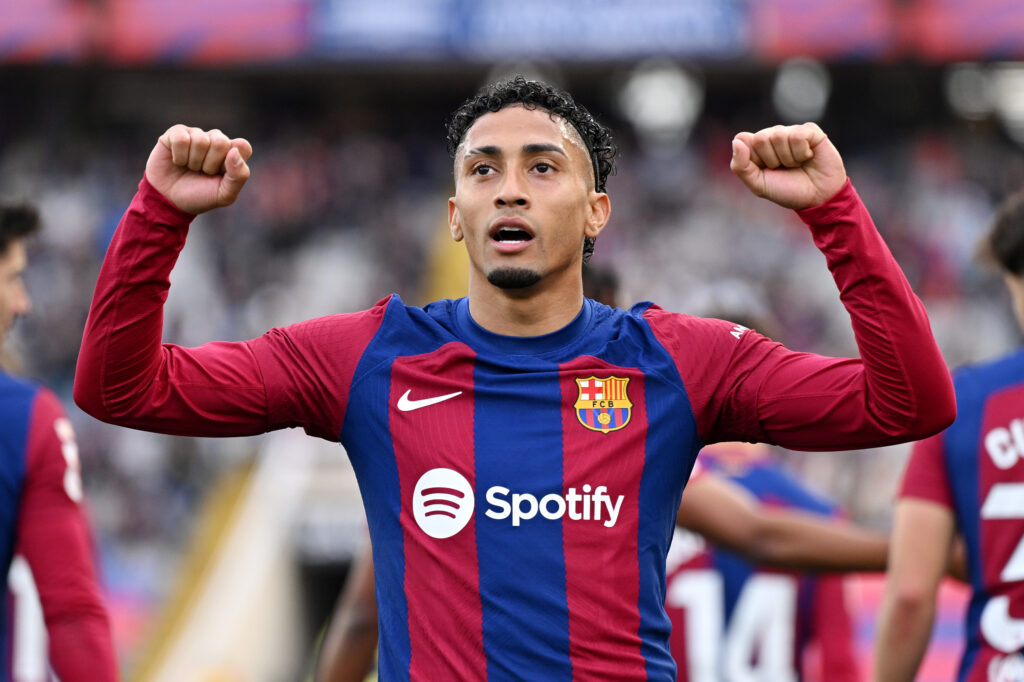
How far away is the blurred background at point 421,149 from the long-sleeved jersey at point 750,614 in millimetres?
7770

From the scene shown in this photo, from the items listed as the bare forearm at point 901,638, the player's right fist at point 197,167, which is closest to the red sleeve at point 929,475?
the bare forearm at point 901,638

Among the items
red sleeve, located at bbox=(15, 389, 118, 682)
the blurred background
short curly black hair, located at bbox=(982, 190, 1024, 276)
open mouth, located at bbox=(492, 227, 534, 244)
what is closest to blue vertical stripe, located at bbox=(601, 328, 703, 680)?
open mouth, located at bbox=(492, 227, 534, 244)

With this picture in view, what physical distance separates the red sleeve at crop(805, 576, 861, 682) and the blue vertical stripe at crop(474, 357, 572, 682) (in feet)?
6.95

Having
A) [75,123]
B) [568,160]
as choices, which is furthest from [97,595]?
[75,123]

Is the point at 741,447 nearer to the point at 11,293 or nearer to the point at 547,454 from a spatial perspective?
the point at 547,454

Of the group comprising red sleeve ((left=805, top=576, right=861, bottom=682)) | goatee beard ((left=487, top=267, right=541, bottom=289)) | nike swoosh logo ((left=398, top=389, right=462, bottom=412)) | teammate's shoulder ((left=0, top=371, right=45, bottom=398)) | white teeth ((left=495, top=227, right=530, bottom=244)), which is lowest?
red sleeve ((left=805, top=576, right=861, bottom=682))

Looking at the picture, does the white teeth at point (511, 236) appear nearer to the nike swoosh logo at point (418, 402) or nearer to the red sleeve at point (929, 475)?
the nike swoosh logo at point (418, 402)

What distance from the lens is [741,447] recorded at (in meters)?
4.50

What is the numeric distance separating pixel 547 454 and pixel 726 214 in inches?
660

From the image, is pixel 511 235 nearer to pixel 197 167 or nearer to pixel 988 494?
pixel 197 167

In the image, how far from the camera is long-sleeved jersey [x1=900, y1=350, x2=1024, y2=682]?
3.36 meters

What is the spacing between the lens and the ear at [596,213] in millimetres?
2848

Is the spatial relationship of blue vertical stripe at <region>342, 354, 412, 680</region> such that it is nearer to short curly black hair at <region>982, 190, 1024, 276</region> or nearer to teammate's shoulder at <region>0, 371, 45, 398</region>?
teammate's shoulder at <region>0, 371, 45, 398</region>

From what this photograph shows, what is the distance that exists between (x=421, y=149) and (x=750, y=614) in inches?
675
